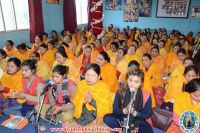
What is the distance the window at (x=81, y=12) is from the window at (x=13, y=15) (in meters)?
2.93

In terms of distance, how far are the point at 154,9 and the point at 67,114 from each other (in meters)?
7.76

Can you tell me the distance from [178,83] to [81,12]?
662cm

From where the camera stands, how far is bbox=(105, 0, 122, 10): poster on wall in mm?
9508

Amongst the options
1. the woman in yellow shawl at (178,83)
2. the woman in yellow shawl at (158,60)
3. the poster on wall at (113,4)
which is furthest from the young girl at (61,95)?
the poster on wall at (113,4)

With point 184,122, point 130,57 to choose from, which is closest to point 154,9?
point 130,57

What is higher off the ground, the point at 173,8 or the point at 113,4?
the point at 113,4

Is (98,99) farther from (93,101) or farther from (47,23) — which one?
(47,23)

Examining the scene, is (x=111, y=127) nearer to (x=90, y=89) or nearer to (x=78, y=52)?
(x=90, y=89)

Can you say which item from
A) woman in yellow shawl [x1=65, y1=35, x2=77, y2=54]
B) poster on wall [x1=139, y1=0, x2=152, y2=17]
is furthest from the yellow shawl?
poster on wall [x1=139, y1=0, x2=152, y2=17]

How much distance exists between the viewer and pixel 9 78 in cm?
277

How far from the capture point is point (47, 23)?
20.9 feet

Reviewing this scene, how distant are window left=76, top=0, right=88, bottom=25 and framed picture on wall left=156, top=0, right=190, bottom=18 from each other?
3063mm

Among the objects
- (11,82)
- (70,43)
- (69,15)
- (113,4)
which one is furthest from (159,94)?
(113,4)

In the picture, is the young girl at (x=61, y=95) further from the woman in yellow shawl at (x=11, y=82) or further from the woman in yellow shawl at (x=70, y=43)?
the woman in yellow shawl at (x=70, y=43)
